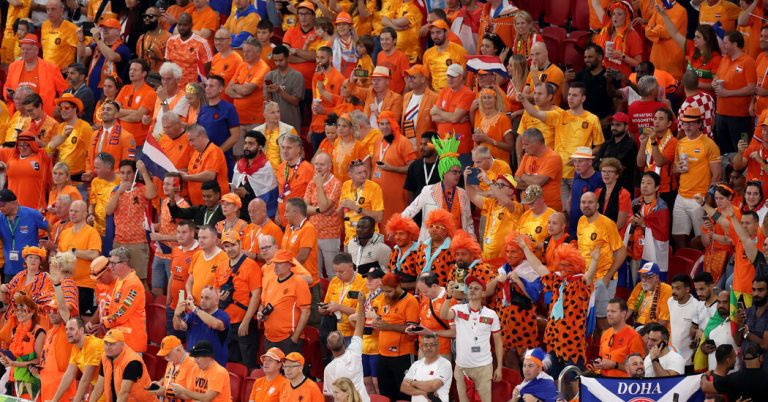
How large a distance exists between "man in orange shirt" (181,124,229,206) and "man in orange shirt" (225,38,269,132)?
1.55 metres

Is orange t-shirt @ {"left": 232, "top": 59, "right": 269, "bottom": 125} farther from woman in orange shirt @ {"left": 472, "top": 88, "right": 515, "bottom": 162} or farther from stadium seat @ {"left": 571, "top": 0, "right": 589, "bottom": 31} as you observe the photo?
stadium seat @ {"left": 571, "top": 0, "right": 589, "bottom": 31}

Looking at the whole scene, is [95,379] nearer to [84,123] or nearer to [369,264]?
[369,264]

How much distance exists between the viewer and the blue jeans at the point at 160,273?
16.4m

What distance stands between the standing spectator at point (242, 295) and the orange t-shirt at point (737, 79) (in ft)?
17.3

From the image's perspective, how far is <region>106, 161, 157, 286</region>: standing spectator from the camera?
54.7 ft

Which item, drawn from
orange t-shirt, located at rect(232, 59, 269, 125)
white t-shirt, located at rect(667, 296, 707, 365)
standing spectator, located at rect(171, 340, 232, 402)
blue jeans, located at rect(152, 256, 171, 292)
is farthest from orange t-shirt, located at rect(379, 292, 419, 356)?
orange t-shirt, located at rect(232, 59, 269, 125)

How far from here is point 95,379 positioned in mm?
14844

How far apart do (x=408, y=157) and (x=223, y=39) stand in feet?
11.1

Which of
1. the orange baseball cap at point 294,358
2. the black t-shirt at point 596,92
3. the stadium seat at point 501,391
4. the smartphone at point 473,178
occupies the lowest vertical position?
the stadium seat at point 501,391

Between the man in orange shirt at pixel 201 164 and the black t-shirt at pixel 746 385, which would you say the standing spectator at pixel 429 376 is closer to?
the black t-shirt at pixel 746 385

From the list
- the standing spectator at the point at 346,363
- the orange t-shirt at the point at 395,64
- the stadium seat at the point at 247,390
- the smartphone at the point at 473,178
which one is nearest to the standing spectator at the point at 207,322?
the stadium seat at the point at 247,390

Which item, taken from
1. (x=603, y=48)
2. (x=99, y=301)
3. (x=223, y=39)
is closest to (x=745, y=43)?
(x=603, y=48)

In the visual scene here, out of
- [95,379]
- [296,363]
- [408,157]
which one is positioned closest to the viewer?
[296,363]

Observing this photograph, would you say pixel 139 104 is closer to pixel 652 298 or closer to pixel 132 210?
pixel 132 210
